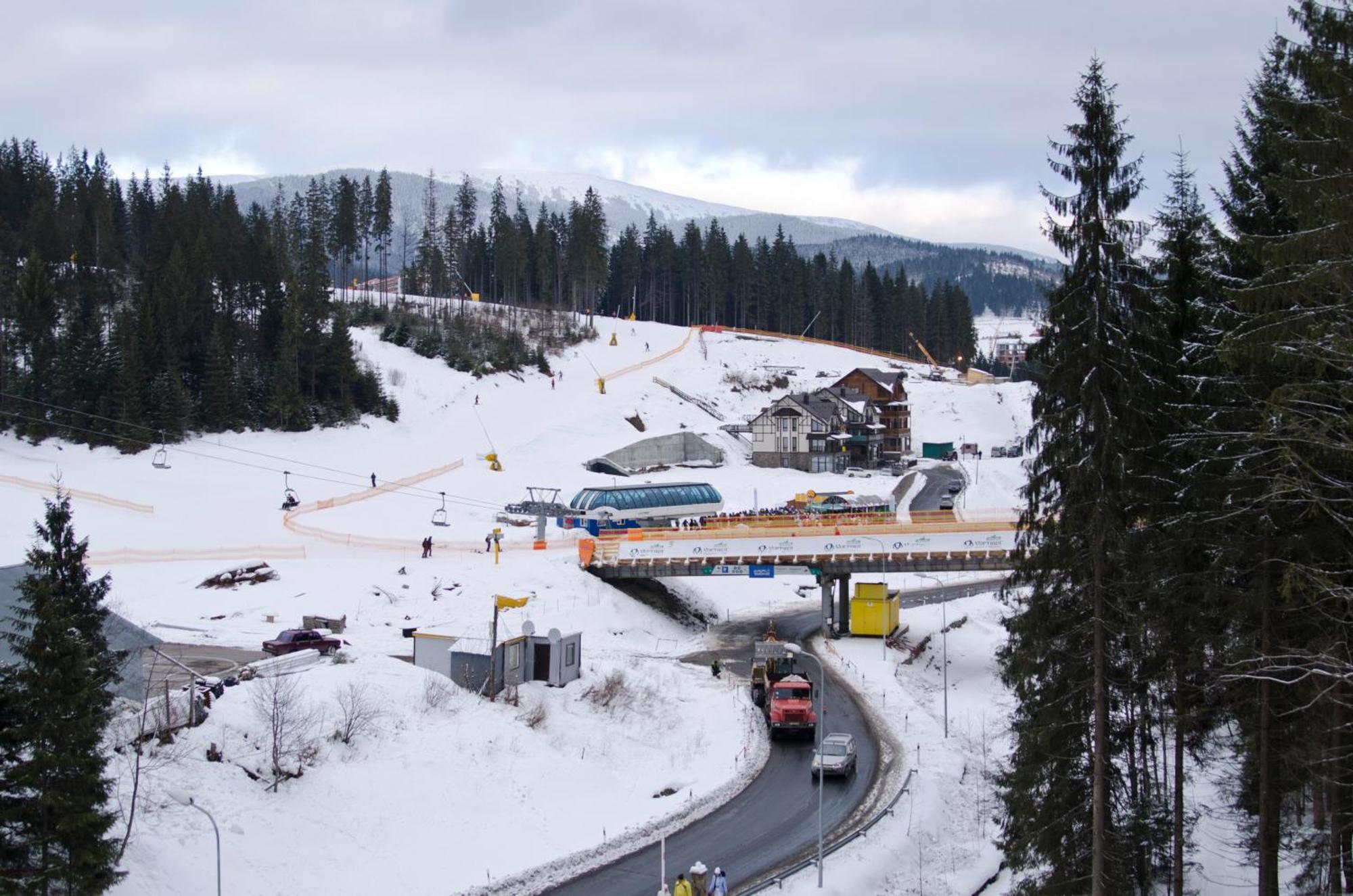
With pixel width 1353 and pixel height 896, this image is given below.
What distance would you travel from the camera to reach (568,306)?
161750 millimetres

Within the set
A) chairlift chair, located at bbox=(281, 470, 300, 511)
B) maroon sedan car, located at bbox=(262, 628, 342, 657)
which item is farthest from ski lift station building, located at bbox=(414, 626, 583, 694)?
chairlift chair, located at bbox=(281, 470, 300, 511)

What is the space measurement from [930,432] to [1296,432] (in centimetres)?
11394

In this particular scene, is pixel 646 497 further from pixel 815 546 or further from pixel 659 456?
pixel 659 456

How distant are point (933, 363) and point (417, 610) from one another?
431 ft

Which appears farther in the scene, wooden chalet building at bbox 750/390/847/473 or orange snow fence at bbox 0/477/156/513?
wooden chalet building at bbox 750/390/847/473

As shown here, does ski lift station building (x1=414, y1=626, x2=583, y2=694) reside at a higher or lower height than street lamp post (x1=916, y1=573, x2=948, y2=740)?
higher

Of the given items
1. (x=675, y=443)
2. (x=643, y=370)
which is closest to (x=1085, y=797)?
(x=675, y=443)

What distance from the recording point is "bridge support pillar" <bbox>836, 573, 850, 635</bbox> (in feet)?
185

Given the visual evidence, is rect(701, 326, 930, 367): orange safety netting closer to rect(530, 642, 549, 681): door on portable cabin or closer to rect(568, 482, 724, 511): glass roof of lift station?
rect(568, 482, 724, 511): glass roof of lift station

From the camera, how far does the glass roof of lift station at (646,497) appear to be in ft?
229

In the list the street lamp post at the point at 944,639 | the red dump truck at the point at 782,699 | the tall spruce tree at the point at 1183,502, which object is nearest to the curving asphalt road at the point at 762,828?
the red dump truck at the point at 782,699

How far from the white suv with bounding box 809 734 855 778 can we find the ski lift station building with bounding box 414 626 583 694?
1025 centimetres

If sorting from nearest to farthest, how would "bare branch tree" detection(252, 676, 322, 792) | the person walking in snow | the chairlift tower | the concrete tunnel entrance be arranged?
the person walking in snow
"bare branch tree" detection(252, 676, 322, 792)
the chairlift tower
the concrete tunnel entrance

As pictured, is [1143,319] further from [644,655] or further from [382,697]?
[644,655]
